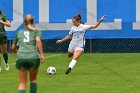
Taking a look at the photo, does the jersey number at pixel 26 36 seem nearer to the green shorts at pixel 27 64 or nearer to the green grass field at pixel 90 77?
the green shorts at pixel 27 64

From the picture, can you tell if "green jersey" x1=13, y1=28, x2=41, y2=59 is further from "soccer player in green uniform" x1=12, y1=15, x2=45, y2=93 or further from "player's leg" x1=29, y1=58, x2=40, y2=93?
"player's leg" x1=29, y1=58, x2=40, y2=93

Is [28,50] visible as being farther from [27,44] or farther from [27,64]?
[27,64]

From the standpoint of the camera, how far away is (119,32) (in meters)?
26.1

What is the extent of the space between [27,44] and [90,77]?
5947 mm

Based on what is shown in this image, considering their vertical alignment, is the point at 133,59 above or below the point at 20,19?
below

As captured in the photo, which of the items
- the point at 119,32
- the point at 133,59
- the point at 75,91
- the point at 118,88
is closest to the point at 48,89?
the point at 75,91

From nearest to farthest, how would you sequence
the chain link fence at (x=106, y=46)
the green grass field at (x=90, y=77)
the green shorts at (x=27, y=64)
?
1. the green shorts at (x=27, y=64)
2. the green grass field at (x=90, y=77)
3. the chain link fence at (x=106, y=46)

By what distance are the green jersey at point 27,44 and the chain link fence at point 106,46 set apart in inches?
617

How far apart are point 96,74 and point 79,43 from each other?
3.93ft

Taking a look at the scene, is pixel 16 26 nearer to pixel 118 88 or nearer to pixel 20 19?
pixel 20 19

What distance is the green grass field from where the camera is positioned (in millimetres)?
13625

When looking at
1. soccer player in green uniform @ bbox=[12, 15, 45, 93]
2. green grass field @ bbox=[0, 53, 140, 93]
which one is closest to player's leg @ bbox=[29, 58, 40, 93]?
soccer player in green uniform @ bbox=[12, 15, 45, 93]

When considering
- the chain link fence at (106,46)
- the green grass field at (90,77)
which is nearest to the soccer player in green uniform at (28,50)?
the green grass field at (90,77)

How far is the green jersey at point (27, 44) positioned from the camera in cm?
1062
